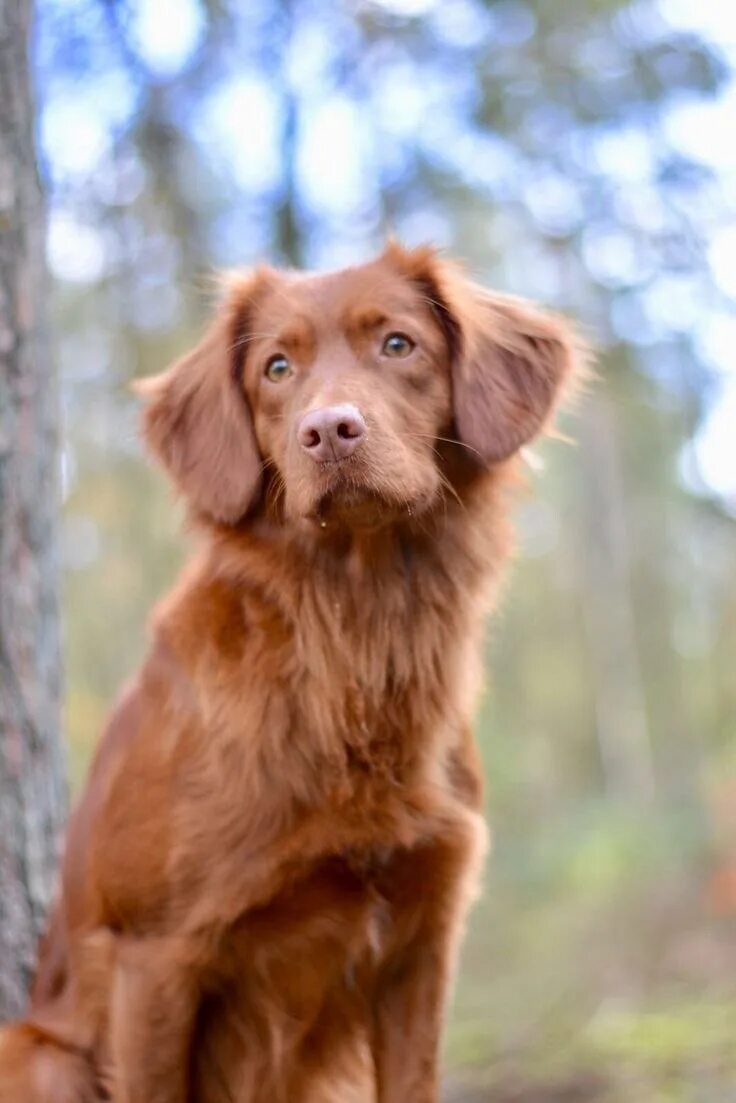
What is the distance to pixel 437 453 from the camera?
3.35 meters

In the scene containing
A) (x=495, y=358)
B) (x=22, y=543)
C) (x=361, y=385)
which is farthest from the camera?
(x=22, y=543)

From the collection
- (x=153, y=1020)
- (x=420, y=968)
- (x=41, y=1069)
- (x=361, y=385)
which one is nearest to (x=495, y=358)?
(x=361, y=385)

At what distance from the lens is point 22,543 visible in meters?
3.92

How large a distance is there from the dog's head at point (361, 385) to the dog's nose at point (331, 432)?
0.12ft

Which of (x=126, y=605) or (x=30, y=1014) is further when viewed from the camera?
(x=126, y=605)

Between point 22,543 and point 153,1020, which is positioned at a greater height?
point 22,543

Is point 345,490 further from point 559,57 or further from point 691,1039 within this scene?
point 559,57

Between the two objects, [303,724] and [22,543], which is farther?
[22,543]

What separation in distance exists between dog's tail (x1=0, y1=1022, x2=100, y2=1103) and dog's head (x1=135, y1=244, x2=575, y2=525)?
1.48 meters

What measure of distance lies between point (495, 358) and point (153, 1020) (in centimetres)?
195

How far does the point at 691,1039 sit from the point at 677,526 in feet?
38.7

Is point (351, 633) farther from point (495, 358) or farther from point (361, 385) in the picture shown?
point (495, 358)

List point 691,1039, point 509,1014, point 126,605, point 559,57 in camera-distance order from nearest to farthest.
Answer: point 691,1039 < point 559,57 < point 509,1014 < point 126,605

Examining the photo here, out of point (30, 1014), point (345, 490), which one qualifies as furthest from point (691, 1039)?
point (345, 490)
